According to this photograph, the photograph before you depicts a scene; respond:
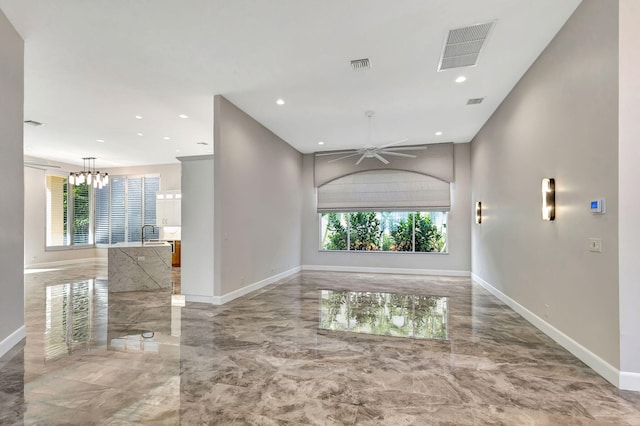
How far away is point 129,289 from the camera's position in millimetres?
6848

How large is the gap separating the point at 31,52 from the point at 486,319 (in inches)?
282

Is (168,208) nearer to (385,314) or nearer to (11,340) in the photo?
(11,340)

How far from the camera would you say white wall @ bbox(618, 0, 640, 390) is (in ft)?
8.82

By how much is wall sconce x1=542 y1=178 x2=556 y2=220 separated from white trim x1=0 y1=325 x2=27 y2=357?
621cm

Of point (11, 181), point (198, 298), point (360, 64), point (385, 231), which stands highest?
point (360, 64)

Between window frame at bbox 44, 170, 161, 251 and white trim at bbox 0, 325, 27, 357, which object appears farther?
window frame at bbox 44, 170, 161, 251

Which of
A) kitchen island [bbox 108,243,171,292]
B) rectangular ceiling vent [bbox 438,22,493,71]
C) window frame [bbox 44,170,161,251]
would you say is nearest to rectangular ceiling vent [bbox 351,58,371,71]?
rectangular ceiling vent [bbox 438,22,493,71]

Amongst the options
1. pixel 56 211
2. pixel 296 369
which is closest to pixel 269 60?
pixel 296 369

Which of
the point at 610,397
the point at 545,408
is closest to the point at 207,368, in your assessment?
the point at 545,408

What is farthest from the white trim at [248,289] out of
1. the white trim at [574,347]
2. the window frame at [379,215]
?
→ the white trim at [574,347]

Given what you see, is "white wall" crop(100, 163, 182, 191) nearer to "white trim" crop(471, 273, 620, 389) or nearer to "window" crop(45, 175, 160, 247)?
"window" crop(45, 175, 160, 247)

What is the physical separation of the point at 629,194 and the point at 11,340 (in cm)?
619

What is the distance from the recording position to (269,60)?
175 inches

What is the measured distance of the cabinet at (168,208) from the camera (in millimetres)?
11086
